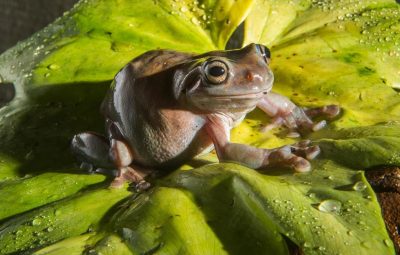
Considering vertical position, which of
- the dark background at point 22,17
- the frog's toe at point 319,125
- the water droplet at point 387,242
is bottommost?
the dark background at point 22,17

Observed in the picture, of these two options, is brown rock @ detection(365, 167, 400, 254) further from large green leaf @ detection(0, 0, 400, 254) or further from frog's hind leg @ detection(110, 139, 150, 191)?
frog's hind leg @ detection(110, 139, 150, 191)

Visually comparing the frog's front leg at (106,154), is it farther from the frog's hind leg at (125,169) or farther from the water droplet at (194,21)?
the water droplet at (194,21)

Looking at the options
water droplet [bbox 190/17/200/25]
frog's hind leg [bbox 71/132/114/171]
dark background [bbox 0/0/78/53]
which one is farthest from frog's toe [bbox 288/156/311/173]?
dark background [bbox 0/0/78/53]

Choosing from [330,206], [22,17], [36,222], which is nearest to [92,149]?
[36,222]

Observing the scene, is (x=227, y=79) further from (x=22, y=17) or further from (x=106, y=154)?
(x=22, y=17)

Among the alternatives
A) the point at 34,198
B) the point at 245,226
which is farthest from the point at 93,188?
the point at 245,226

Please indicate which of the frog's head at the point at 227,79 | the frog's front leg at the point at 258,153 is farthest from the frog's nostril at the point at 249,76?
the frog's front leg at the point at 258,153

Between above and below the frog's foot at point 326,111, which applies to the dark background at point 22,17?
below

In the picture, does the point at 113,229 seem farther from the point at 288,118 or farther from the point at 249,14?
the point at 249,14
